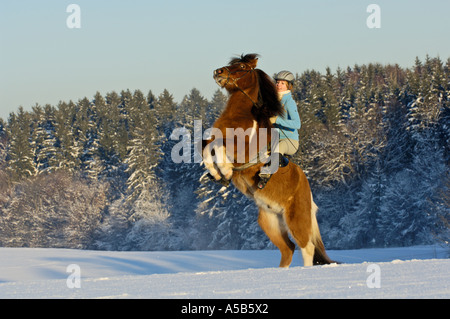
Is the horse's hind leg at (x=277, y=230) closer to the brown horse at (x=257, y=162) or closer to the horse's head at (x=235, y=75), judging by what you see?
the brown horse at (x=257, y=162)

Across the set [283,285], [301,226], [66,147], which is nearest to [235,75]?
[301,226]

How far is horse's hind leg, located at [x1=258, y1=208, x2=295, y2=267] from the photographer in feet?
29.6

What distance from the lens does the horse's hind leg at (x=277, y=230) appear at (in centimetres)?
901

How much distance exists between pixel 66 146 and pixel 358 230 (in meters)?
44.3

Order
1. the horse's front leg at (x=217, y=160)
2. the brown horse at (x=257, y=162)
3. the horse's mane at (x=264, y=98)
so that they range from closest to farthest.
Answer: the horse's front leg at (x=217, y=160) → the brown horse at (x=257, y=162) → the horse's mane at (x=264, y=98)

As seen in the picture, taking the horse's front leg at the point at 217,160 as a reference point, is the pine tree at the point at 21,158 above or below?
below

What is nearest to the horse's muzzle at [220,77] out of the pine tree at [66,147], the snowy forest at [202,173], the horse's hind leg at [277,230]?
the horse's hind leg at [277,230]

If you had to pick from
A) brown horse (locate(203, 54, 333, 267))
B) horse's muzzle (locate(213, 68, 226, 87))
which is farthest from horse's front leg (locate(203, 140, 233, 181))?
horse's muzzle (locate(213, 68, 226, 87))

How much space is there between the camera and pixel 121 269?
109 feet

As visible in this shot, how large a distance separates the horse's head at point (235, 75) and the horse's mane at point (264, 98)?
0.28 feet

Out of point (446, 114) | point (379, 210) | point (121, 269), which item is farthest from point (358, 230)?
point (121, 269)

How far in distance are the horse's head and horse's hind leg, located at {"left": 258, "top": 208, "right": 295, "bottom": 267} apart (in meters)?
1.73

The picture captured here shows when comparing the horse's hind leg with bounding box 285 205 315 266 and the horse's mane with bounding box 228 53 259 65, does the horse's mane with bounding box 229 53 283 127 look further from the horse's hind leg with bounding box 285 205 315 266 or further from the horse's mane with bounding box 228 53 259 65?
the horse's hind leg with bounding box 285 205 315 266

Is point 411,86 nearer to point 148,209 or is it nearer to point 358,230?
point 358,230
